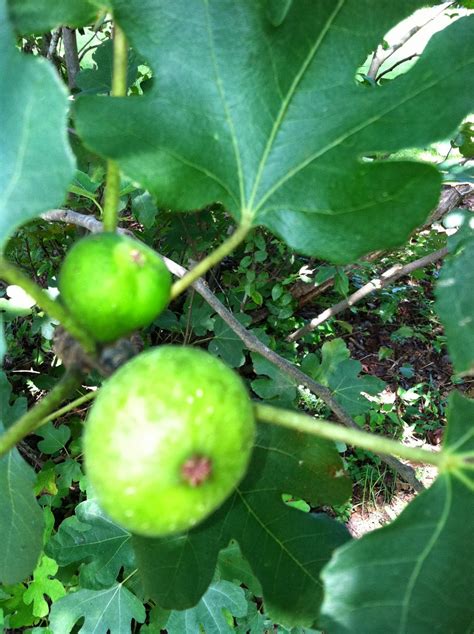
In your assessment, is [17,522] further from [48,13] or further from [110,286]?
[48,13]

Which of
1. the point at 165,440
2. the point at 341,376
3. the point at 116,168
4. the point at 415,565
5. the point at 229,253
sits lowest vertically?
the point at 341,376

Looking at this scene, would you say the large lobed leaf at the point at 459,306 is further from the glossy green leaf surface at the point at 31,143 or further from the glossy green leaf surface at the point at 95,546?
the glossy green leaf surface at the point at 95,546

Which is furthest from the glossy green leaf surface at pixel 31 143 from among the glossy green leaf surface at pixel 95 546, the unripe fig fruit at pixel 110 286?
the glossy green leaf surface at pixel 95 546

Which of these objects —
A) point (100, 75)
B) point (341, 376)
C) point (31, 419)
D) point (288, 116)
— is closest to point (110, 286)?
point (31, 419)

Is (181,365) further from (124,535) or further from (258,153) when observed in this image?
(124,535)

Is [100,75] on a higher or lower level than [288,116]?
lower
